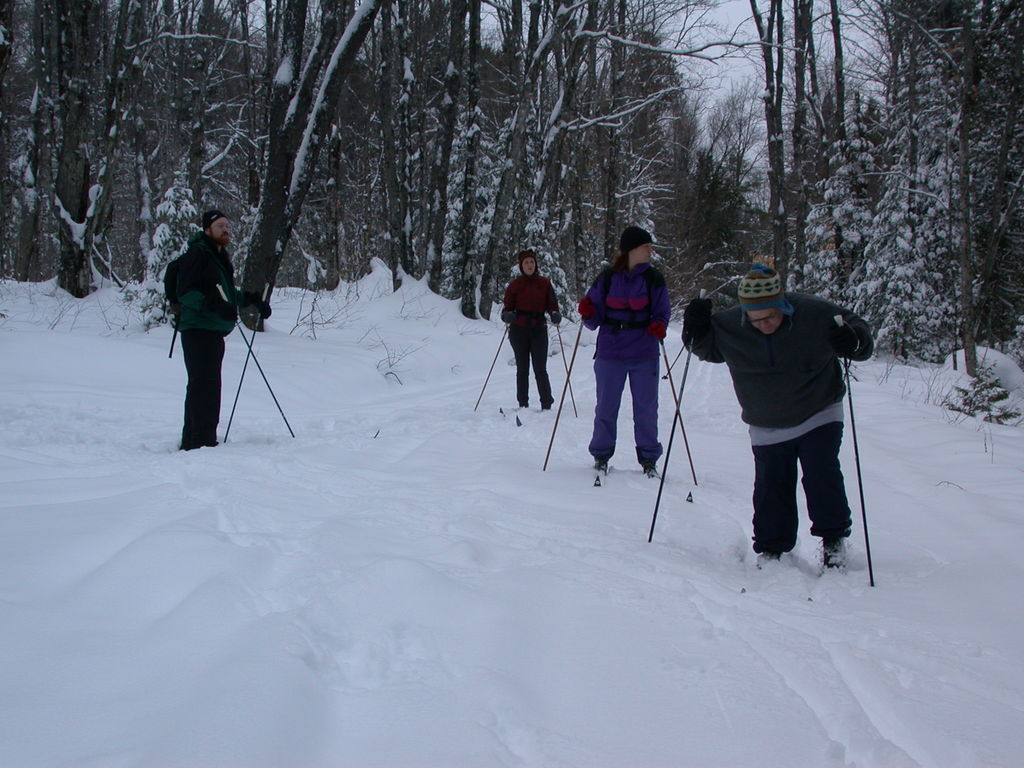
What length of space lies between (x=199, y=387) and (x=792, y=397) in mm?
4671

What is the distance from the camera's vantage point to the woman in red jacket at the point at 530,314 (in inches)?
326

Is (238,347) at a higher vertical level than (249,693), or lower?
higher

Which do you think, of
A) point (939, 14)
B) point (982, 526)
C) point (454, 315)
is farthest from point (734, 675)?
point (939, 14)

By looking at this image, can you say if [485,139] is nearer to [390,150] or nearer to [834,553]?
[390,150]

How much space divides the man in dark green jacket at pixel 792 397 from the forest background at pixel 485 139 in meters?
7.99

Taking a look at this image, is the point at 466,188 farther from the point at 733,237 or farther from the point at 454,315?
the point at 733,237

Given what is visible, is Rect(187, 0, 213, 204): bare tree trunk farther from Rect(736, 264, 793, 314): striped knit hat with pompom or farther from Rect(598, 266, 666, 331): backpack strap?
Rect(736, 264, 793, 314): striped knit hat with pompom

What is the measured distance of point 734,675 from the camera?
7.57 ft

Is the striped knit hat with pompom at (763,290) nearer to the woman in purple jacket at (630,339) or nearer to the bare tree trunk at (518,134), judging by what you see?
the woman in purple jacket at (630,339)

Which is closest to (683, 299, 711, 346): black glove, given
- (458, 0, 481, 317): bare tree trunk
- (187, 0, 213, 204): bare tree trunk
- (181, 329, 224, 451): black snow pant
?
(181, 329, 224, 451): black snow pant

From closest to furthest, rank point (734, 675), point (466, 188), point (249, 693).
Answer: point (249, 693), point (734, 675), point (466, 188)

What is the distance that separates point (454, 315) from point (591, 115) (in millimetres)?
10556

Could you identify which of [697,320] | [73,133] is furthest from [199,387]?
[73,133]

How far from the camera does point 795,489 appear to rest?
12.0 ft
